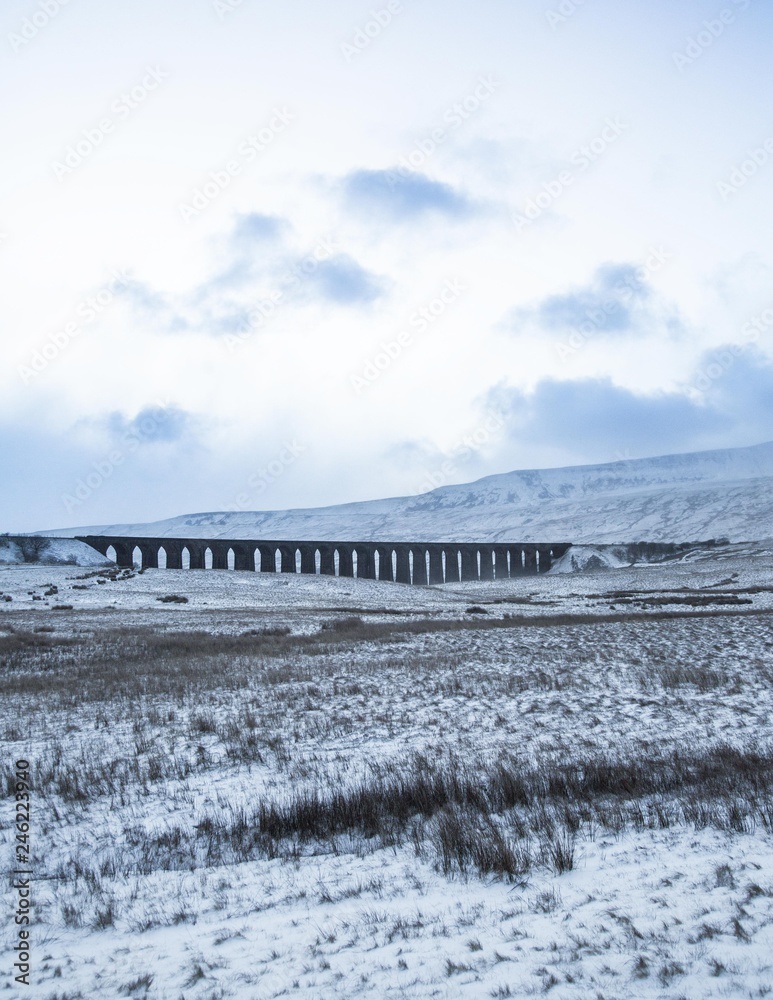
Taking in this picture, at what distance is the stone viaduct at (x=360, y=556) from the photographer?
7578 centimetres

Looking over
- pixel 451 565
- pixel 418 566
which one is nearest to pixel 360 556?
pixel 418 566

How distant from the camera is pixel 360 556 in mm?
90500

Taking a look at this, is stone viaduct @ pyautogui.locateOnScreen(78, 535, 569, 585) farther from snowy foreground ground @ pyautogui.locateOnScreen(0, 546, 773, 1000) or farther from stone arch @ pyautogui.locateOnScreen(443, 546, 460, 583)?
snowy foreground ground @ pyautogui.locateOnScreen(0, 546, 773, 1000)

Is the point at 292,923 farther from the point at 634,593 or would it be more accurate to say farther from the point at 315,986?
the point at 634,593

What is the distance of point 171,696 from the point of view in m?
12.6

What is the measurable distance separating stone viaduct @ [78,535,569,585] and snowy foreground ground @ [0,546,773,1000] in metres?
58.3

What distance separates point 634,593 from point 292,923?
48.0 meters

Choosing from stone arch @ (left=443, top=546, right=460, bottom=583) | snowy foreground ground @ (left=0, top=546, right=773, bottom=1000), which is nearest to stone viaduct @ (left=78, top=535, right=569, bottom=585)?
stone arch @ (left=443, top=546, right=460, bottom=583)

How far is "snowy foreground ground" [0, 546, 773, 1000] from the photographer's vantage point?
391 cm

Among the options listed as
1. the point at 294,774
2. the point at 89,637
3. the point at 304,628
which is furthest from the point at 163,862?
the point at 304,628

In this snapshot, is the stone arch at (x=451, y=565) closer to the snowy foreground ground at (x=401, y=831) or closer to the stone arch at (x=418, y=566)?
the stone arch at (x=418, y=566)

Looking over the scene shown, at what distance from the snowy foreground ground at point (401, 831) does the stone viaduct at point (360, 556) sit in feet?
191

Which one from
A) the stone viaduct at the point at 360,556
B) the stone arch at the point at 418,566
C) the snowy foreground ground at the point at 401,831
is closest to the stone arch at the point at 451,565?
the stone viaduct at the point at 360,556

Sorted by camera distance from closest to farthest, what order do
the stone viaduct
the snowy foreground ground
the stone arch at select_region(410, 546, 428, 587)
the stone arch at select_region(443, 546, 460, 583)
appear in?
1. the snowy foreground ground
2. the stone viaduct
3. the stone arch at select_region(410, 546, 428, 587)
4. the stone arch at select_region(443, 546, 460, 583)
